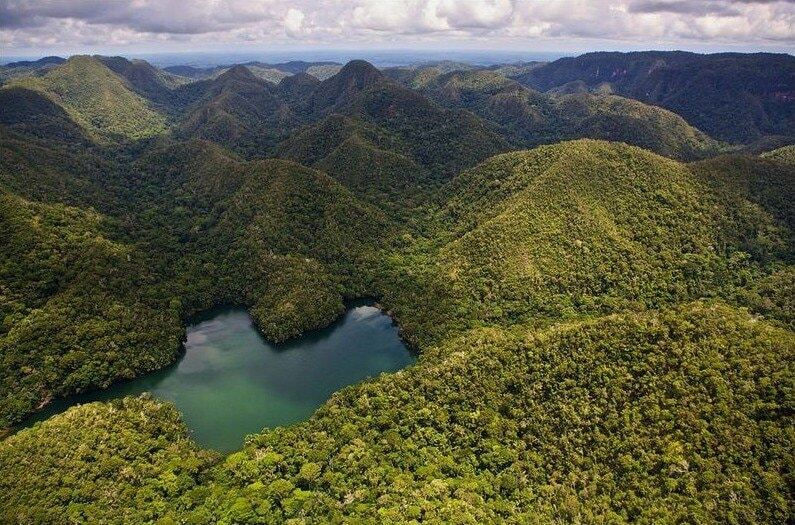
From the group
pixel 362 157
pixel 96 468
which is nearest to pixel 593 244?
pixel 362 157

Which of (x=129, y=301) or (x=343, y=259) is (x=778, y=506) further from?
(x=129, y=301)

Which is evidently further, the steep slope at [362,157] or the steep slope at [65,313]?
the steep slope at [362,157]

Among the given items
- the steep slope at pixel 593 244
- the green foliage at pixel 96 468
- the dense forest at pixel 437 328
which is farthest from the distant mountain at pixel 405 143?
the green foliage at pixel 96 468

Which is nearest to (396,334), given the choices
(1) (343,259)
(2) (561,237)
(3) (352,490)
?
(1) (343,259)

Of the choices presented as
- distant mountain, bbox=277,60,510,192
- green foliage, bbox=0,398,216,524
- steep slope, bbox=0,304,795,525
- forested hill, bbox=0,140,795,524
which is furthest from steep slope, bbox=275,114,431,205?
green foliage, bbox=0,398,216,524

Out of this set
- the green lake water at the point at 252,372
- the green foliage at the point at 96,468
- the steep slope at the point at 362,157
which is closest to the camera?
the green foliage at the point at 96,468

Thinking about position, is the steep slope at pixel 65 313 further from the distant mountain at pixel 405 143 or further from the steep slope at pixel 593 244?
the distant mountain at pixel 405 143

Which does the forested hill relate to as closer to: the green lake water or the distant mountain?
the green lake water
